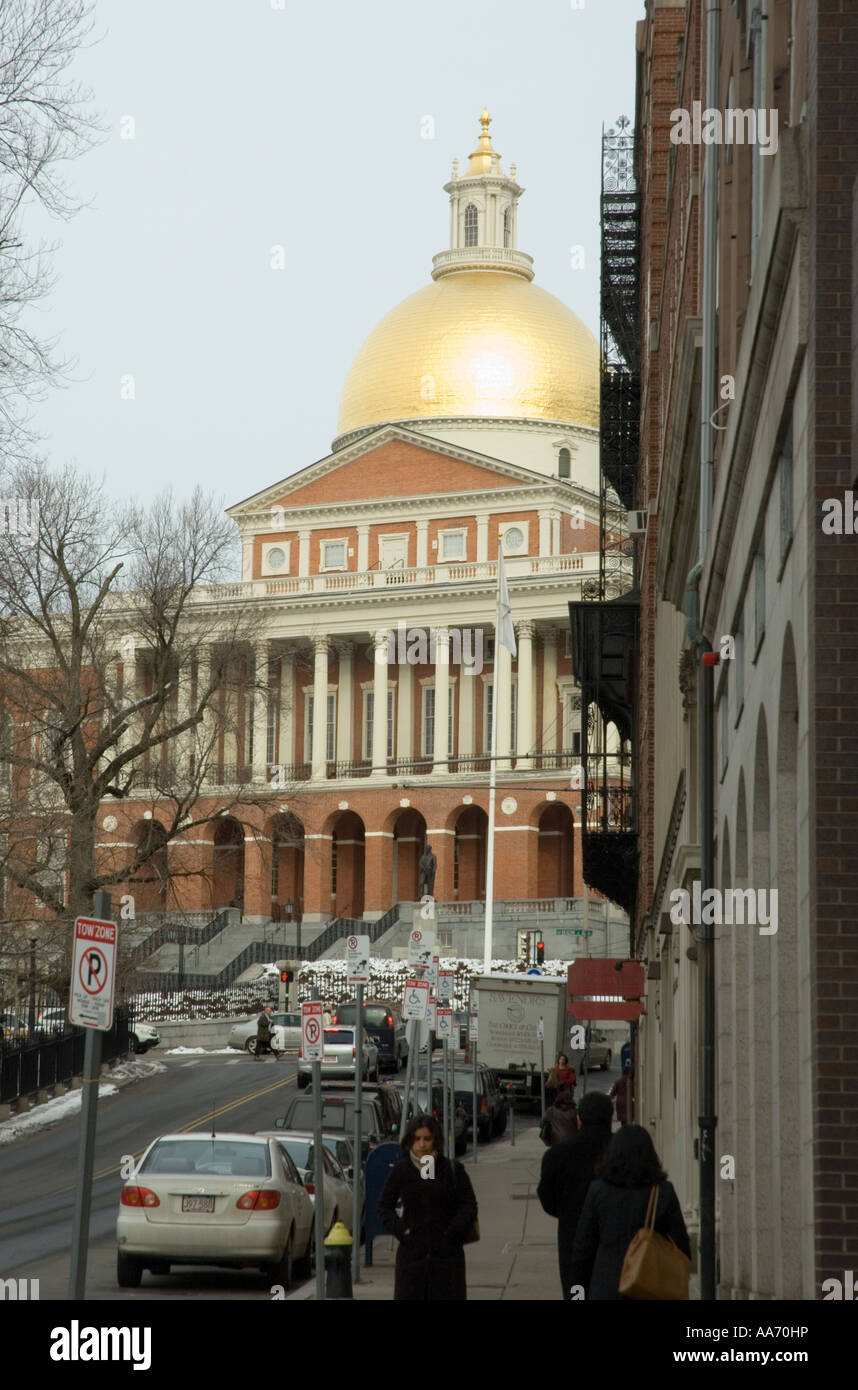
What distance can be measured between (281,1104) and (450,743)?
55.0 meters

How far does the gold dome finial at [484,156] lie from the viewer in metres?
113

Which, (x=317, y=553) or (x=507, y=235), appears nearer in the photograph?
(x=317, y=553)

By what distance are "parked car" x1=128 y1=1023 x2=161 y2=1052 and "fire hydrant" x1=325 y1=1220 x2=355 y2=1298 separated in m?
40.3

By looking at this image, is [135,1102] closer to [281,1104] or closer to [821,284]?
[281,1104]

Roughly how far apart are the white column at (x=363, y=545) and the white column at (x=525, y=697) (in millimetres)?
9608

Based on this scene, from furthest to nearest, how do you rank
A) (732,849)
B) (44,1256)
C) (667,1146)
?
(667,1146)
(44,1256)
(732,849)

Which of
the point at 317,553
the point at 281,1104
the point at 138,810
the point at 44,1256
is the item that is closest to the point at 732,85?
the point at 44,1256

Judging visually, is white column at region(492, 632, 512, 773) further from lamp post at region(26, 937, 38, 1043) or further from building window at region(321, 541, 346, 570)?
lamp post at region(26, 937, 38, 1043)

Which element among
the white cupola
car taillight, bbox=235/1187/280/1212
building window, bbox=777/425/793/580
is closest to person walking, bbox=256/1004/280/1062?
car taillight, bbox=235/1187/280/1212

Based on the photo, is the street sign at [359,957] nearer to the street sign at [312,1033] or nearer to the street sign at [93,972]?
the street sign at [312,1033]

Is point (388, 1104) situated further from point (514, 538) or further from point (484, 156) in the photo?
point (484, 156)

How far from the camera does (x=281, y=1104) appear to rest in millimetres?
40719

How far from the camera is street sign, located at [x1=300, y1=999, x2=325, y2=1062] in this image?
17.6 m

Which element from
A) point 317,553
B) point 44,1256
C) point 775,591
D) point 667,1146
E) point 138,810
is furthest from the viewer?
point 317,553
